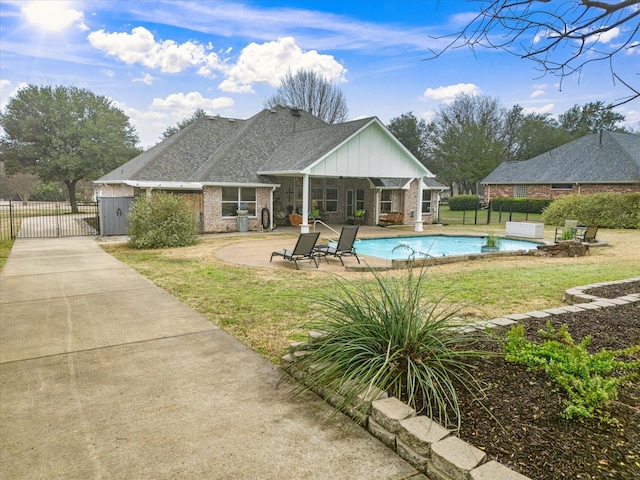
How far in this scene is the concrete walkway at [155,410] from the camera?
255cm

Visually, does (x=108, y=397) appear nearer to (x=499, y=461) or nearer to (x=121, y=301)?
(x=499, y=461)

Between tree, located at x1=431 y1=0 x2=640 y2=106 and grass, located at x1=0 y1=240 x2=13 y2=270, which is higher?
tree, located at x1=431 y1=0 x2=640 y2=106

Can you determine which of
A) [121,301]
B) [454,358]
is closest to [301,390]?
[454,358]

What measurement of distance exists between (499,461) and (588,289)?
19.0ft

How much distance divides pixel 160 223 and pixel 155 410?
38.6ft

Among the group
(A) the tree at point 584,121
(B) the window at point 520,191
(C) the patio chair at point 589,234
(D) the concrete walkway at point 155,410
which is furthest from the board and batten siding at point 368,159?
(A) the tree at point 584,121

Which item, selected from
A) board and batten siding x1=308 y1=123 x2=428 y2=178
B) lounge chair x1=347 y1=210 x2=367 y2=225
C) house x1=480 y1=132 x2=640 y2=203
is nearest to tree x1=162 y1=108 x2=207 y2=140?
lounge chair x1=347 y1=210 x2=367 y2=225

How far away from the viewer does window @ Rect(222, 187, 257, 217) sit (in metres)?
19.7

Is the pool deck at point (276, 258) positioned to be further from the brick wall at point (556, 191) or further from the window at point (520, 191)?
the window at point (520, 191)

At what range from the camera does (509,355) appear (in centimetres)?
349

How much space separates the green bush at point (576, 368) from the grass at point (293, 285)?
623 mm

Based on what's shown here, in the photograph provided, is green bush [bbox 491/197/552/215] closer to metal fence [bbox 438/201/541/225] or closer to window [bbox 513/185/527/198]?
metal fence [bbox 438/201/541/225]

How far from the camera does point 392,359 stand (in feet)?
10.8

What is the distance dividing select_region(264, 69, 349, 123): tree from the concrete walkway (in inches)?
1657
